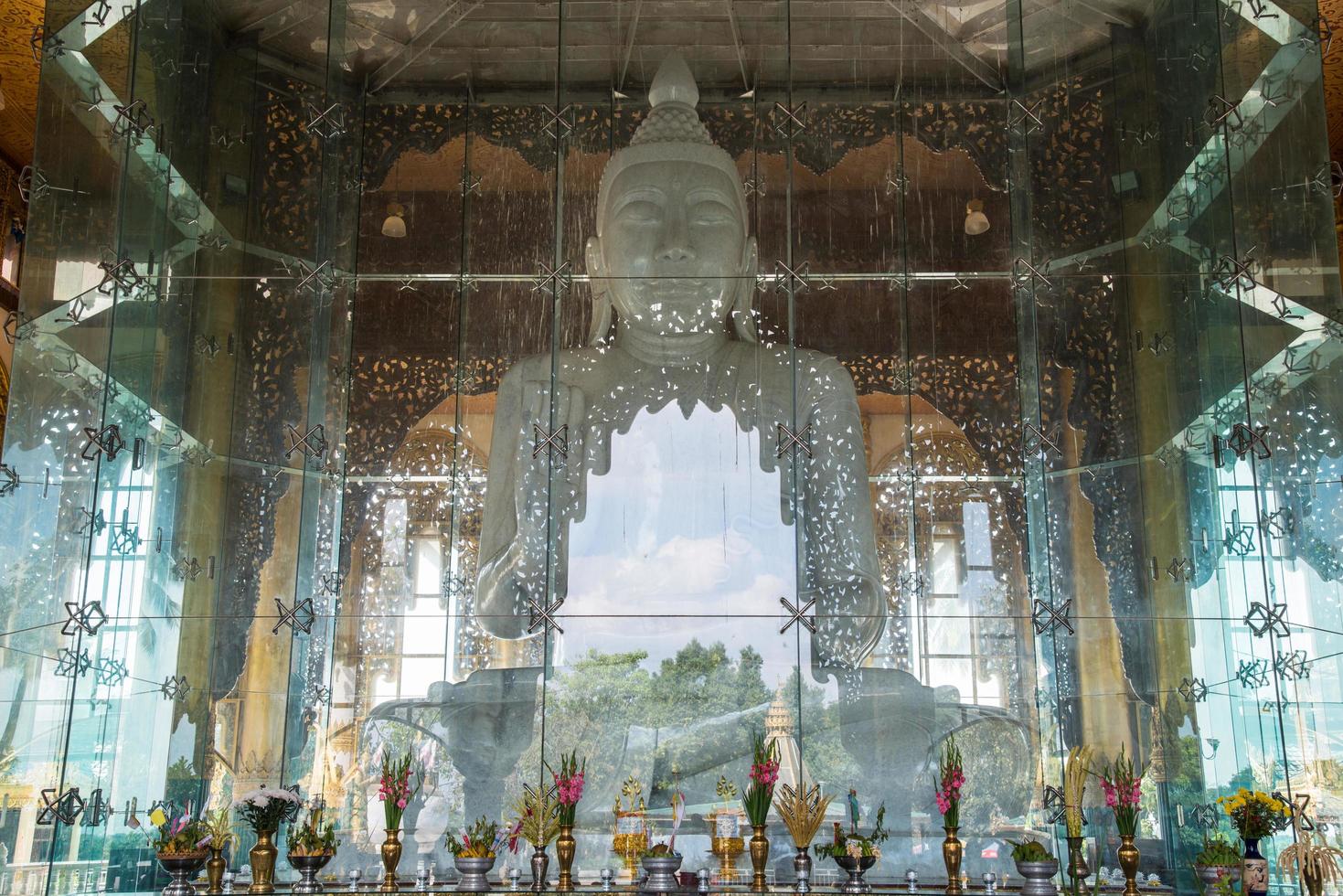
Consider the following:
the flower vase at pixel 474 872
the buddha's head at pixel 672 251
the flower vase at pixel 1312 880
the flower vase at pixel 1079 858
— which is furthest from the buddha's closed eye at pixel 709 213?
the flower vase at pixel 1312 880

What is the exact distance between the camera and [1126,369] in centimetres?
701

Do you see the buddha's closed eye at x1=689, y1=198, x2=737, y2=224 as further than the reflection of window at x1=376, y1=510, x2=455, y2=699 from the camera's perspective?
Yes

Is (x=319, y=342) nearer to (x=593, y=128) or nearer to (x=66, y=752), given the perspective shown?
(x=593, y=128)

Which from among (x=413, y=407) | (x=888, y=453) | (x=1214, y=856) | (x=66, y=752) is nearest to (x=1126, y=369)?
(x=888, y=453)

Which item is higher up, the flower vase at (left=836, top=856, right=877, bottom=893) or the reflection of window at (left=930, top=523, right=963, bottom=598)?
the reflection of window at (left=930, top=523, right=963, bottom=598)

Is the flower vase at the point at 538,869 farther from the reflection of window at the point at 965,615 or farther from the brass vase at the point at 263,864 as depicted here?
the reflection of window at the point at 965,615

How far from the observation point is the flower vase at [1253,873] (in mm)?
5555

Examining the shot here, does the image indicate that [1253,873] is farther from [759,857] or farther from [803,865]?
[759,857]

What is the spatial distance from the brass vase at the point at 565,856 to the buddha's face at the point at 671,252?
2.54 m

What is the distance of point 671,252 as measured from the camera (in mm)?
7047

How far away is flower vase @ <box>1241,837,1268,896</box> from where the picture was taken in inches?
219

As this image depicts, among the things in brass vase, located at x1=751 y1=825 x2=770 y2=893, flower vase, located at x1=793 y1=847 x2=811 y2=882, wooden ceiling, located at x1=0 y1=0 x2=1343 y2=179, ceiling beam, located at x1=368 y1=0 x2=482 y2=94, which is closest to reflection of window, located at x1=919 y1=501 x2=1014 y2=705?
flower vase, located at x1=793 y1=847 x2=811 y2=882

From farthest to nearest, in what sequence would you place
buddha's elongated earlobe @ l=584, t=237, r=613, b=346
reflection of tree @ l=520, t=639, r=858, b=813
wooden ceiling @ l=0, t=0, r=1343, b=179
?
1. wooden ceiling @ l=0, t=0, r=1343, b=179
2. buddha's elongated earlobe @ l=584, t=237, r=613, b=346
3. reflection of tree @ l=520, t=639, r=858, b=813

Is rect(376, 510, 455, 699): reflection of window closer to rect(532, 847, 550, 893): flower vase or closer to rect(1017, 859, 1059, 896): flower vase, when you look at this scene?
rect(532, 847, 550, 893): flower vase
